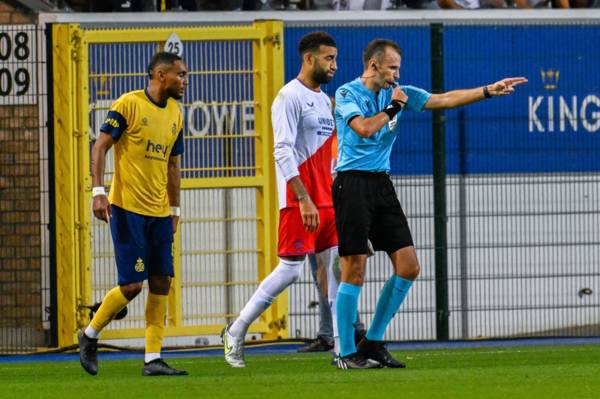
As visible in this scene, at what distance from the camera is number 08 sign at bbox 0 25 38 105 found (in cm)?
1373

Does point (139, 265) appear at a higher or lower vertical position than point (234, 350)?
higher

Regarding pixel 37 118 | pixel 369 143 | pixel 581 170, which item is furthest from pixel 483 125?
pixel 369 143

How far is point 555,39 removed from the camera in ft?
48.1

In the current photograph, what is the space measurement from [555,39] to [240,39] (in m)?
3.02

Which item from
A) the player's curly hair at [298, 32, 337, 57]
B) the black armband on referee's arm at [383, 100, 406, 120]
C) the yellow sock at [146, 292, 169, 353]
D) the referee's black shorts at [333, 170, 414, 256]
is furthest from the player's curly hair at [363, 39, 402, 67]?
the yellow sock at [146, 292, 169, 353]

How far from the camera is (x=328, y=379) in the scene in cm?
905

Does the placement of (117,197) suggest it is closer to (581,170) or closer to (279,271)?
(279,271)

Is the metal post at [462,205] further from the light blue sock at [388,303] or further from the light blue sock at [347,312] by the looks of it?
the light blue sock at [347,312]

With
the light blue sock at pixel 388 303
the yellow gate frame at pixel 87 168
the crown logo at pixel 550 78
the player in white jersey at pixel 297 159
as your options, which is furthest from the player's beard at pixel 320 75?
the crown logo at pixel 550 78

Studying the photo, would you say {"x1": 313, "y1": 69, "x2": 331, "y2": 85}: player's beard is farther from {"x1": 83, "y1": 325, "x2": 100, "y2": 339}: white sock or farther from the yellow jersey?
{"x1": 83, "y1": 325, "x2": 100, "y2": 339}: white sock

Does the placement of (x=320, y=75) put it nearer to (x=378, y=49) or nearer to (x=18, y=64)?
(x=378, y=49)

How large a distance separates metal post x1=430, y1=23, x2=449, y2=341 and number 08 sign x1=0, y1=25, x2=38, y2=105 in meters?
3.62

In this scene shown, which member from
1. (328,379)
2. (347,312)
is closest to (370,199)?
(347,312)

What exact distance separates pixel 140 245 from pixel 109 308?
0.50 meters
